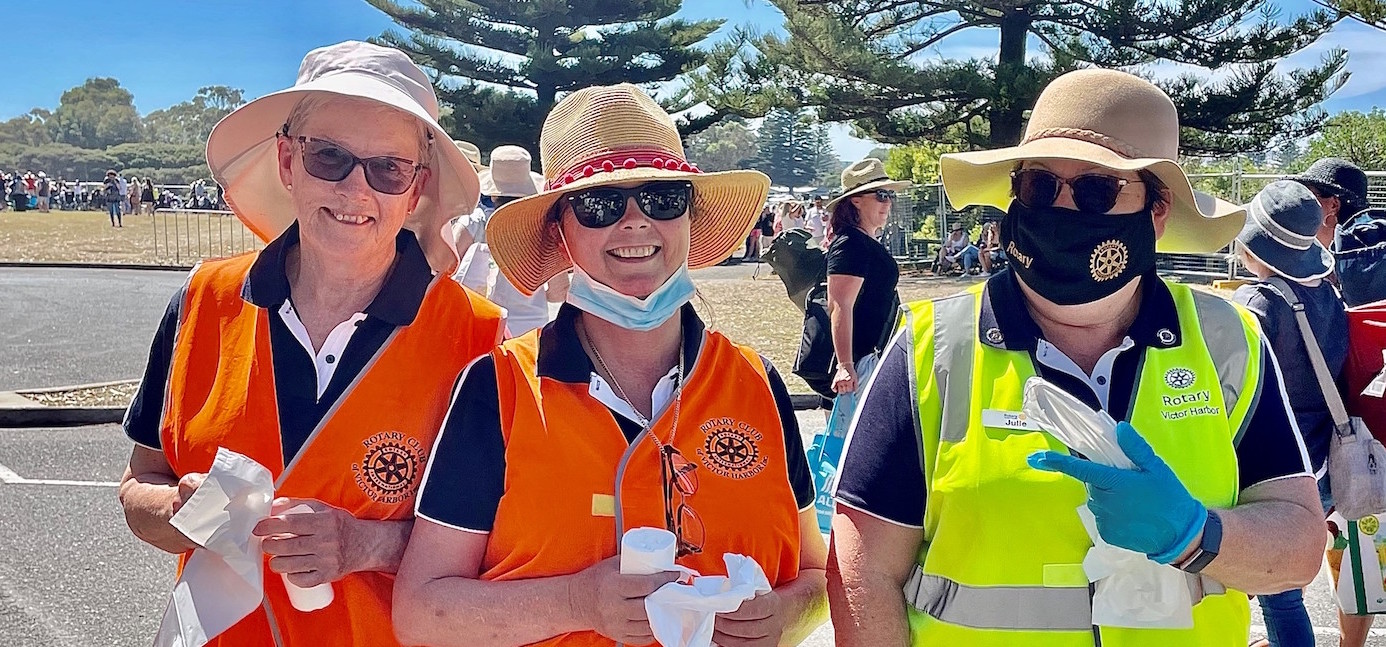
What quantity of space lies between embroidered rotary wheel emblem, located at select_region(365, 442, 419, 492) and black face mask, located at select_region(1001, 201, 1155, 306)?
47.0 inches

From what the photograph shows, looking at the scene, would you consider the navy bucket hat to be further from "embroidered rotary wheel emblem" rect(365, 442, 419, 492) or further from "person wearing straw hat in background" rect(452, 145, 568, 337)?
"embroidered rotary wheel emblem" rect(365, 442, 419, 492)

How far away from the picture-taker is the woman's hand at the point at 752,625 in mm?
1860

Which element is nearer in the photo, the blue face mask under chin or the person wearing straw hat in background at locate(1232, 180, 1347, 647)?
the blue face mask under chin

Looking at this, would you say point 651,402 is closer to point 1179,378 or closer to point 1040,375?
point 1040,375

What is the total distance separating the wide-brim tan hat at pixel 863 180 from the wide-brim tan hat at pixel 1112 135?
3.27 m

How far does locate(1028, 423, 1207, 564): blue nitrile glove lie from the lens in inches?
66.2

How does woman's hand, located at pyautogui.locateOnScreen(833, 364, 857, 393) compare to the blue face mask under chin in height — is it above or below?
below

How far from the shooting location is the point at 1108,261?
1.97 m

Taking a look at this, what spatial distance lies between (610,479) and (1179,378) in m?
1.00

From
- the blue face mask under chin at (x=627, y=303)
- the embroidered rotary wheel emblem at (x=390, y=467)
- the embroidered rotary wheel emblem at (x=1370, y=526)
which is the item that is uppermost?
the blue face mask under chin at (x=627, y=303)

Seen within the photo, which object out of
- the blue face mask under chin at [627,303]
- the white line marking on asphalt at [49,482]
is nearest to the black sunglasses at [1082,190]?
the blue face mask under chin at [627,303]

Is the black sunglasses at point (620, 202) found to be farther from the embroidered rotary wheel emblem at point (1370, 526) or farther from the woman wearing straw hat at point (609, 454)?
the embroidered rotary wheel emblem at point (1370, 526)

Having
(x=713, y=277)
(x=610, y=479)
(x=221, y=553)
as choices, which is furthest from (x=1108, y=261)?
(x=713, y=277)

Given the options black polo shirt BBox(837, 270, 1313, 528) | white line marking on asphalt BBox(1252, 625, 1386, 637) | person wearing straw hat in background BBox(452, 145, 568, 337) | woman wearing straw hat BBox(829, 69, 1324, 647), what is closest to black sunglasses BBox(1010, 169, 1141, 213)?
woman wearing straw hat BBox(829, 69, 1324, 647)
